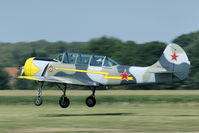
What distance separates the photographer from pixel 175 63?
22234 mm

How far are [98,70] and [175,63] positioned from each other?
4105 millimetres

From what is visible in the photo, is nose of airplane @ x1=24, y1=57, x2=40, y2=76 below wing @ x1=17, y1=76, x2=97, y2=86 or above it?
above

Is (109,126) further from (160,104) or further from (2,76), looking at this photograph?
(2,76)

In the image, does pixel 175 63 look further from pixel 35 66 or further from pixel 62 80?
pixel 35 66

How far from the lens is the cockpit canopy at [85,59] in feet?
78.1

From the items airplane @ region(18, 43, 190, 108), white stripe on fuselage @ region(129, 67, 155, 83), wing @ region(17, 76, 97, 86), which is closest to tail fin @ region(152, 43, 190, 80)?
airplane @ region(18, 43, 190, 108)

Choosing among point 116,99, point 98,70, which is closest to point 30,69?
point 98,70

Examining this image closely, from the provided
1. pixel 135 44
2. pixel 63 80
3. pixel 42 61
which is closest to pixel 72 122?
pixel 63 80

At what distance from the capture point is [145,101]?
1583 inches

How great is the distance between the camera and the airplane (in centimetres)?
2231

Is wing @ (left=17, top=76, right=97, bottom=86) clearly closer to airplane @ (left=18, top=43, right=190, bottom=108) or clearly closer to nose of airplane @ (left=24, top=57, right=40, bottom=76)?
airplane @ (left=18, top=43, right=190, bottom=108)

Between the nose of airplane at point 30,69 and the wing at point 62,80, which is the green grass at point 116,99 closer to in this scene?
the nose of airplane at point 30,69

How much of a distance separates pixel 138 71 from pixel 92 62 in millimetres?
2611

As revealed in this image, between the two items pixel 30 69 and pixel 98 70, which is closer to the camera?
pixel 98 70
